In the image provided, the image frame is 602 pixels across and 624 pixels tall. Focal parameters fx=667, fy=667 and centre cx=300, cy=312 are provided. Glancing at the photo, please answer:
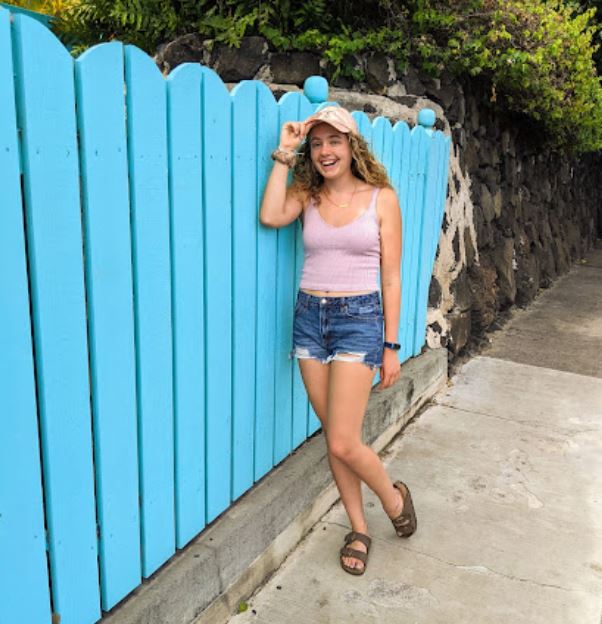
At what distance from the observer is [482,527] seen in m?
3.05

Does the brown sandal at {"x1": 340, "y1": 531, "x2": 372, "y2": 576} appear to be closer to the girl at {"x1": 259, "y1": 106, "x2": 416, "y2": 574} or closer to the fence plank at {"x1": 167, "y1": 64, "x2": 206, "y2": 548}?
the girl at {"x1": 259, "y1": 106, "x2": 416, "y2": 574}

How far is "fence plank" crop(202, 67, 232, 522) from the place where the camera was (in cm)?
218

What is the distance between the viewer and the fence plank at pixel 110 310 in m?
1.70

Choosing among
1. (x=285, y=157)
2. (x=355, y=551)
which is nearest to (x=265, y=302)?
(x=285, y=157)

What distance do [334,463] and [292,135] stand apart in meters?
1.31

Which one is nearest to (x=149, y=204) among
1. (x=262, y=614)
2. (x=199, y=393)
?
(x=199, y=393)

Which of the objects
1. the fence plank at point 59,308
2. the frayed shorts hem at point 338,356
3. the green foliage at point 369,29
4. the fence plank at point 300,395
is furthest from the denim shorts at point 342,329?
the green foliage at point 369,29

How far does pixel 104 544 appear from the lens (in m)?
1.90

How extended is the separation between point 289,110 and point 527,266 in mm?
5453

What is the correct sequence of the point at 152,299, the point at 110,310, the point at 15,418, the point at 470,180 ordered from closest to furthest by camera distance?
the point at 15,418
the point at 110,310
the point at 152,299
the point at 470,180

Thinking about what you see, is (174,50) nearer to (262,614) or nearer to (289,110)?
(289,110)

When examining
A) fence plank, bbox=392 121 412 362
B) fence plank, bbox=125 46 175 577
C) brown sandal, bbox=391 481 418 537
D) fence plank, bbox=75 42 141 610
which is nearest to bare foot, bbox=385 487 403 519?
brown sandal, bbox=391 481 418 537

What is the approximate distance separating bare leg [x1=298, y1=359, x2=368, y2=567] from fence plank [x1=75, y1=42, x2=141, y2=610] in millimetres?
861

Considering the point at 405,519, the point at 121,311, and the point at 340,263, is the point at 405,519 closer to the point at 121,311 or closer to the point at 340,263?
the point at 340,263
